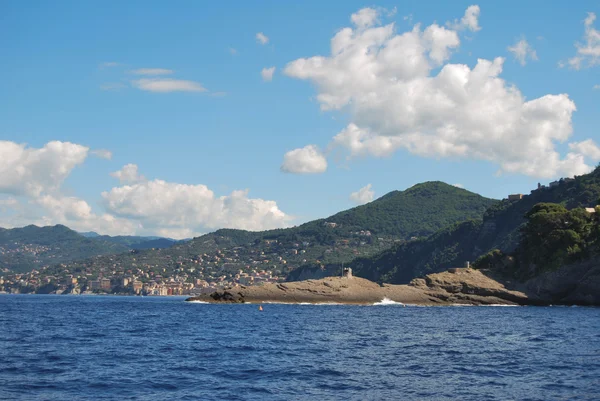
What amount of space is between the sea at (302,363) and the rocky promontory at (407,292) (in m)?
58.3

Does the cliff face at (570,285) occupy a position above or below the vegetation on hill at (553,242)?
below

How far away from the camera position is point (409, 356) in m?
40.6

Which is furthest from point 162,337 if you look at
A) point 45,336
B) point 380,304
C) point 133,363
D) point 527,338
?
point 380,304

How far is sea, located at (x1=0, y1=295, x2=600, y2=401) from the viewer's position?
2903 cm

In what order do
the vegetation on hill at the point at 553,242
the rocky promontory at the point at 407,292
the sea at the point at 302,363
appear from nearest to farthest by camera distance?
the sea at the point at 302,363
the vegetation on hill at the point at 553,242
the rocky promontory at the point at 407,292

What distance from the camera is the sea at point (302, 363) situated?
95.2ft

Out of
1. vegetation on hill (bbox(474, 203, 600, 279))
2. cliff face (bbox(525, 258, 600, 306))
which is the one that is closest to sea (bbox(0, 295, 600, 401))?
cliff face (bbox(525, 258, 600, 306))

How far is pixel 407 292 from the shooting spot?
4818 inches

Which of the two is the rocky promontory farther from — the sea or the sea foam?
the sea

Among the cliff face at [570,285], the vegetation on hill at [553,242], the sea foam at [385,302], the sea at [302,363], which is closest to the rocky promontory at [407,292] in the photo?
the sea foam at [385,302]

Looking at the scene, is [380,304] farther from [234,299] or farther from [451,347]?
[451,347]

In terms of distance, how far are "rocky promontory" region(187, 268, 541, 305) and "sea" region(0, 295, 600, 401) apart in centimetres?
5833

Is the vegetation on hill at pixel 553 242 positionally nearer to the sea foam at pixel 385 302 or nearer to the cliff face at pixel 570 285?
the cliff face at pixel 570 285

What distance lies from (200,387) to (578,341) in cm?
3136
